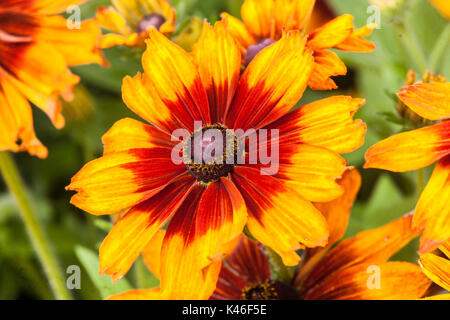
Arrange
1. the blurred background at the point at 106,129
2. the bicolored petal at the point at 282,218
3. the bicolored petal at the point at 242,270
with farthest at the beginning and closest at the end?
the blurred background at the point at 106,129 → the bicolored petal at the point at 242,270 → the bicolored petal at the point at 282,218

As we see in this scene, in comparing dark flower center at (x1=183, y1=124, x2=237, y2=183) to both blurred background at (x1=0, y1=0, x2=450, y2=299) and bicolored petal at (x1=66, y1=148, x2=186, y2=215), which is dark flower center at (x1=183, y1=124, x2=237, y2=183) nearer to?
bicolored petal at (x1=66, y1=148, x2=186, y2=215)

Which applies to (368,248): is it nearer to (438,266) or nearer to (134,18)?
(438,266)

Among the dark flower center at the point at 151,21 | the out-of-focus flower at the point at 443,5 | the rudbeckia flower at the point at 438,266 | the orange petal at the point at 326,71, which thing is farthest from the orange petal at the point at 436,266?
the out-of-focus flower at the point at 443,5

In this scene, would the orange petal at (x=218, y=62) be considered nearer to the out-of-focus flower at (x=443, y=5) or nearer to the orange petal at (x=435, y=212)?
the orange petal at (x=435, y=212)

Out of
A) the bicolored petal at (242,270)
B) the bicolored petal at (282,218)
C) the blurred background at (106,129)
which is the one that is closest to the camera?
the bicolored petal at (282,218)

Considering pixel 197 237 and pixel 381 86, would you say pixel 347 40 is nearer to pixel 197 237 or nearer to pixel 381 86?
pixel 197 237

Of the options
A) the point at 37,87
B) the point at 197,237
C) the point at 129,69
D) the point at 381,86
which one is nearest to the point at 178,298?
the point at 197,237

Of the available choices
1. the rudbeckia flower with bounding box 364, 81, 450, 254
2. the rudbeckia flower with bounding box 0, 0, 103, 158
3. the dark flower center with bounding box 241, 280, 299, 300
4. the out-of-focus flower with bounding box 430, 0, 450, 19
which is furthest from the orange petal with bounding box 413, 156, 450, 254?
the out-of-focus flower with bounding box 430, 0, 450, 19

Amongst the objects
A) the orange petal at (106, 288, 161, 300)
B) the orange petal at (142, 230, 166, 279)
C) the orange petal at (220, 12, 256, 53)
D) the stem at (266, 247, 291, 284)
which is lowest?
the orange petal at (106, 288, 161, 300)
